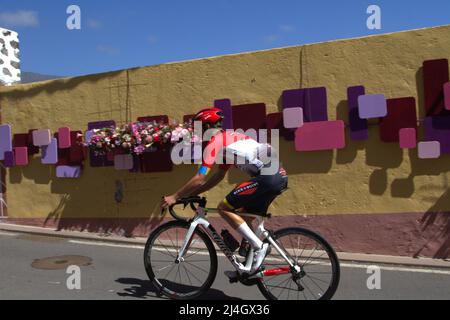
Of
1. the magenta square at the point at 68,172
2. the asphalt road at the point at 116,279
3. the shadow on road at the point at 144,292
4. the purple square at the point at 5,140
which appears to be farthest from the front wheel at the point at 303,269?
the purple square at the point at 5,140

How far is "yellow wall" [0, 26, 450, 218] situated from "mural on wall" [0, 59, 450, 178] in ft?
0.47

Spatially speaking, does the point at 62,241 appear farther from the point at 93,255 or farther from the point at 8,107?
the point at 8,107

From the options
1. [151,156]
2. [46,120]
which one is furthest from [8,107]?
[151,156]

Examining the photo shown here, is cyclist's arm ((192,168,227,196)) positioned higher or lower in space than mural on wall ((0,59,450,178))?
lower

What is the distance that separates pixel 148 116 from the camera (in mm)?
8211

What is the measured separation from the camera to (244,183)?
4469 mm

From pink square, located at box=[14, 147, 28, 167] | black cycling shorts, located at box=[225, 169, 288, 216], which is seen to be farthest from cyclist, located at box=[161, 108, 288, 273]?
pink square, located at box=[14, 147, 28, 167]

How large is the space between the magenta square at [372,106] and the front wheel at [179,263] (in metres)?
3.31

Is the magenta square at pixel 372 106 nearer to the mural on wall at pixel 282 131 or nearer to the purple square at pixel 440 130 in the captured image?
the mural on wall at pixel 282 131

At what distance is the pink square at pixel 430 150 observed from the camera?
20.8ft

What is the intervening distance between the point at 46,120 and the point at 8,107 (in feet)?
3.42

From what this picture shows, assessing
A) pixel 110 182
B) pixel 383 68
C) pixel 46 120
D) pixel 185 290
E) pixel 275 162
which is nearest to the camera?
pixel 275 162

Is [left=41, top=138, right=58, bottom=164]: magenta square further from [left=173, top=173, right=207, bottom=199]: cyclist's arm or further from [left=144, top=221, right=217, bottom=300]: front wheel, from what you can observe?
[left=173, top=173, right=207, bottom=199]: cyclist's arm

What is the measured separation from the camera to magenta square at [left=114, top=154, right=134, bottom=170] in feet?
26.8
